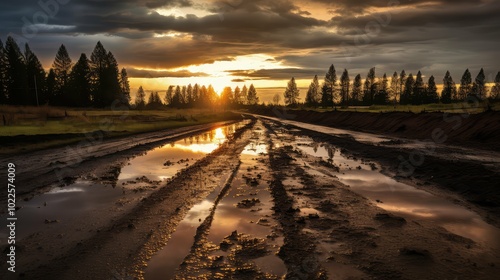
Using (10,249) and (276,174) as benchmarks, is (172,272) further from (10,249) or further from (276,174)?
(276,174)

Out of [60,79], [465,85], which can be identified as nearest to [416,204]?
[60,79]

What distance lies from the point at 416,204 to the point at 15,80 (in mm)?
83962

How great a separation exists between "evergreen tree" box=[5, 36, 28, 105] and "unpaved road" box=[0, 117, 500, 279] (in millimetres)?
73842

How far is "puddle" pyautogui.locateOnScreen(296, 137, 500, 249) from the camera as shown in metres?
6.35

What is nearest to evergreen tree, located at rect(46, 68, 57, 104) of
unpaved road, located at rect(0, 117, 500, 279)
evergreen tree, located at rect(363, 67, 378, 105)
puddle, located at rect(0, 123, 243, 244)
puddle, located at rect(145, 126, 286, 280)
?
puddle, located at rect(0, 123, 243, 244)

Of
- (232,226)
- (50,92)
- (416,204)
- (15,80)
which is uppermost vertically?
(15,80)

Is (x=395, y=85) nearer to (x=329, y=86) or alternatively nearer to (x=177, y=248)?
(x=329, y=86)

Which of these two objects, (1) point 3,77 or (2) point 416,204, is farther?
(1) point 3,77

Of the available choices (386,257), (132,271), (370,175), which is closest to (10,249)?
(132,271)

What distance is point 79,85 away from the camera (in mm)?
76875

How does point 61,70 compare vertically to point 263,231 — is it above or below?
above

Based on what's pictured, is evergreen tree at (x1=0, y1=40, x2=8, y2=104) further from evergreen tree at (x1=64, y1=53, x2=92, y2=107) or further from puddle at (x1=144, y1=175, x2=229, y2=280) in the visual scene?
puddle at (x1=144, y1=175, x2=229, y2=280)

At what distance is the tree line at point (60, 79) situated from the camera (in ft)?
228

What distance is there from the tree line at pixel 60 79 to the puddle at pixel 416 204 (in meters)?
72.2
